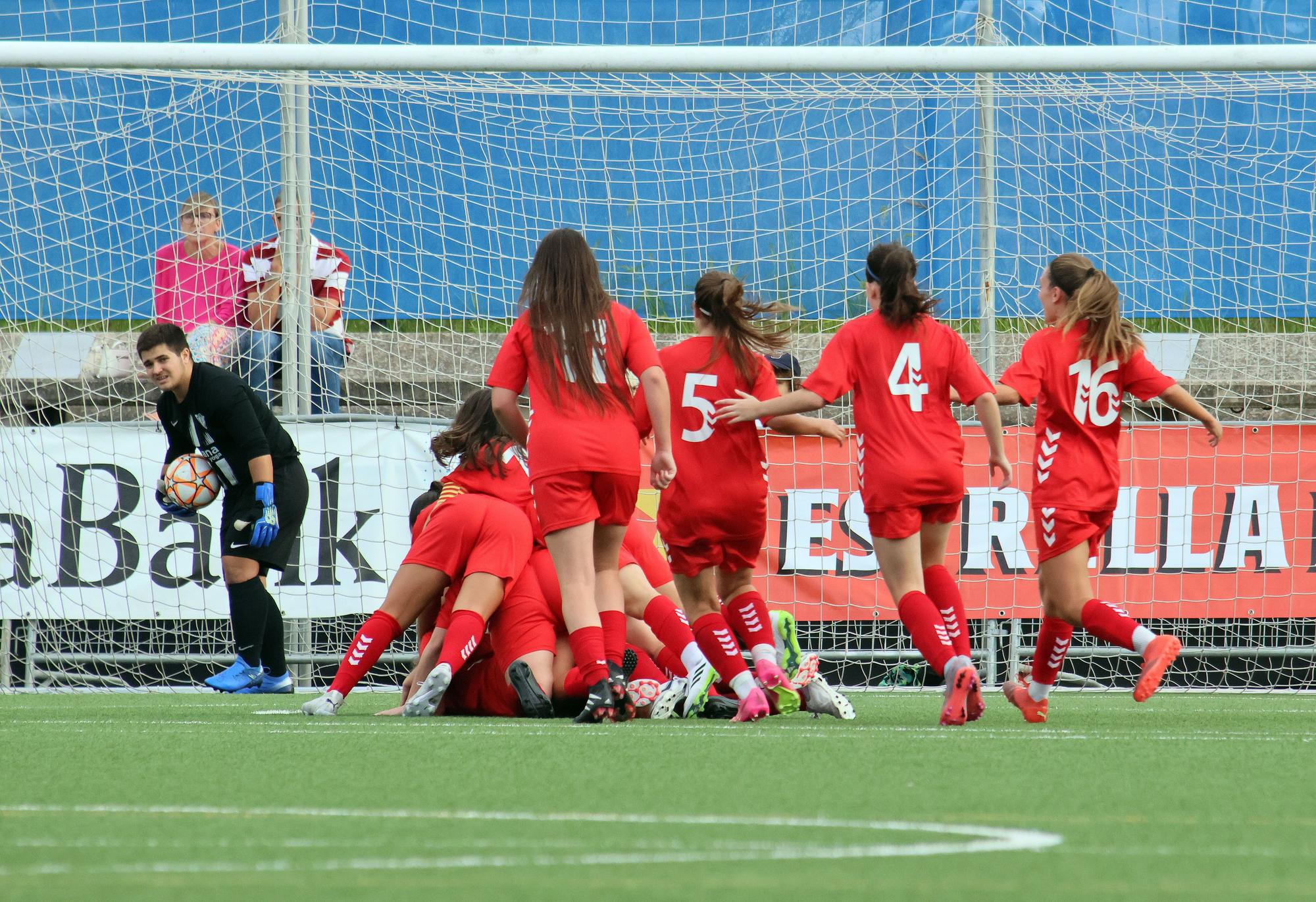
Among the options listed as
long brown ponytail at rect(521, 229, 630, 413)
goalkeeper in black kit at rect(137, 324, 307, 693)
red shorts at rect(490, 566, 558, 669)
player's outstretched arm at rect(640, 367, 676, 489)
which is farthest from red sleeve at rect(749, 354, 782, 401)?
goalkeeper in black kit at rect(137, 324, 307, 693)

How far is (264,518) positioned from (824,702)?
2.82 metres

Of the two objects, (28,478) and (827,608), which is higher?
(28,478)

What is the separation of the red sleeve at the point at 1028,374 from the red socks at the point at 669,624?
54.9 inches

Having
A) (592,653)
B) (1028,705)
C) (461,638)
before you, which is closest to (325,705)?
(461,638)

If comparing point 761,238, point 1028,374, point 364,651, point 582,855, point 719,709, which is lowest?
point 719,709

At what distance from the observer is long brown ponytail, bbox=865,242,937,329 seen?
5.54m

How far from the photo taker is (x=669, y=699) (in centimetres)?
568

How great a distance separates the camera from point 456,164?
9258mm

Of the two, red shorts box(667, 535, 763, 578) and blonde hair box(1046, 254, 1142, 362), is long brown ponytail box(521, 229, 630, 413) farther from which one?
blonde hair box(1046, 254, 1142, 362)

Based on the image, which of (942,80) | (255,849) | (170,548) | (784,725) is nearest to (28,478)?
(170,548)

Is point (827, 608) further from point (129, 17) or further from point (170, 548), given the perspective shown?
point (129, 17)

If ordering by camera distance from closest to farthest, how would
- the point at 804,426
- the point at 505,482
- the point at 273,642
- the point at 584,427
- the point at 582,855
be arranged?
the point at 582,855 < the point at 584,427 < the point at 804,426 < the point at 505,482 < the point at 273,642

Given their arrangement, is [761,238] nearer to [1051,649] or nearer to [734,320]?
[734,320]

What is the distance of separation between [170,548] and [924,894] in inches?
270
